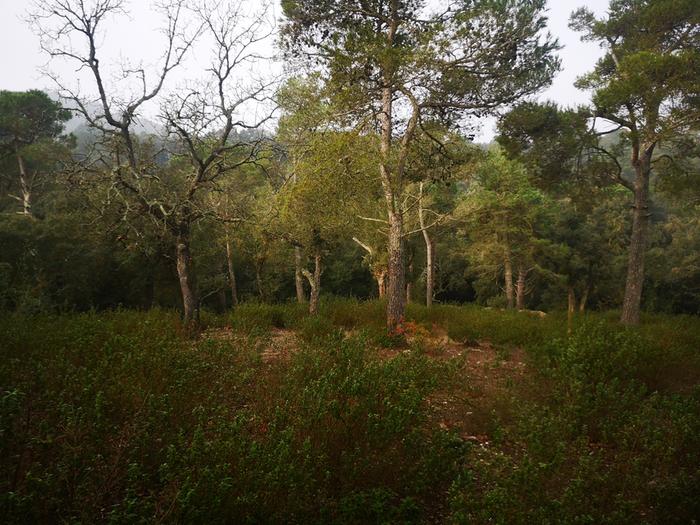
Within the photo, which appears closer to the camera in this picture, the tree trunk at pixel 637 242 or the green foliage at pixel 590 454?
the green foliage at pixel 590 454

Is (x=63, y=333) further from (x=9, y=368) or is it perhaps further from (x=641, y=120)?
(x=641, y=120)

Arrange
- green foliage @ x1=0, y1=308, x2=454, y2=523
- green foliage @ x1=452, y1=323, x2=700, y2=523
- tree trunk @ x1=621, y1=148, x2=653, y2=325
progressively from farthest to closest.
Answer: tree trunk @ x1=621, y1=148, x2=653, y2=325 → green foliage @ x1=452, y1=323, x2=700, y2=523 → green foliage @ x1=0, y1=308, x2=454, y2=523

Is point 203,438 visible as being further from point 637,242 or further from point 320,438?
point 637,242

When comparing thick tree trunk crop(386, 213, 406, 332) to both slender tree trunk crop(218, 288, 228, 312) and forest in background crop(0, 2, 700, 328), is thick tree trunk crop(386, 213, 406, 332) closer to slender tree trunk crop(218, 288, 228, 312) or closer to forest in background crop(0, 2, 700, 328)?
forest in background crop(0, 2, 700, 328)

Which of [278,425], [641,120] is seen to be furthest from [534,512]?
[641,120]

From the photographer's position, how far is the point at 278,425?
4.14m

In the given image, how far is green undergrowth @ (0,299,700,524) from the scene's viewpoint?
2.94 metres

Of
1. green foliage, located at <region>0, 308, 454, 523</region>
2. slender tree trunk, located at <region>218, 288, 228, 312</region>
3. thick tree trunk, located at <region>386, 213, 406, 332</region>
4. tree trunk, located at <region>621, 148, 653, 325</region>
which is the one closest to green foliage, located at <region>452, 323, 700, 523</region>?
green foliage, located at <region>0, 308, 454, 523</region>

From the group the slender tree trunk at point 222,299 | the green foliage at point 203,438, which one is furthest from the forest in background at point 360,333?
the slender tree trunk at point 222,299

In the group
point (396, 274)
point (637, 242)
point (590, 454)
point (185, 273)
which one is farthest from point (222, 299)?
point (590, 454)

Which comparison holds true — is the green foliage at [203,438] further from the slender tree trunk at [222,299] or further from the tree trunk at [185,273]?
the slender tree trunk at [222,299]

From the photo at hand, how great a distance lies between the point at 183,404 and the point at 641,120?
42.3ft

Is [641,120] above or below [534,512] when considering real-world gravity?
above

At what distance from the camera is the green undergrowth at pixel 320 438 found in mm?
2939
